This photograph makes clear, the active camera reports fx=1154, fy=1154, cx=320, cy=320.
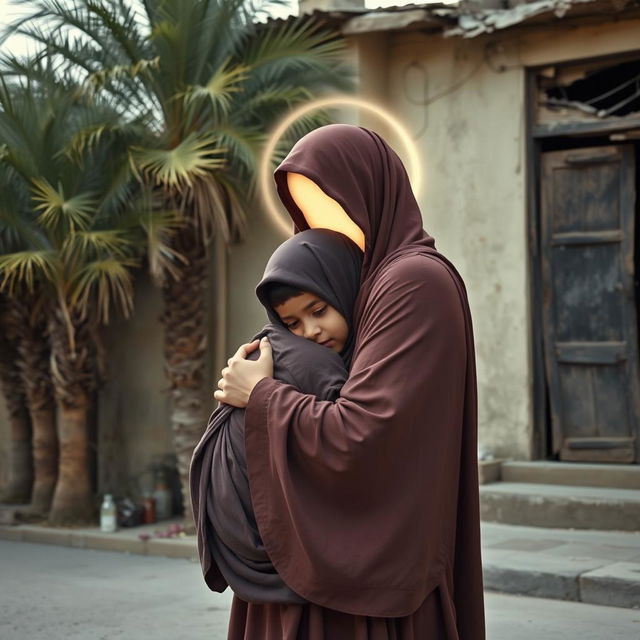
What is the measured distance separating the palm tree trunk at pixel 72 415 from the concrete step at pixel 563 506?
4.03 meters

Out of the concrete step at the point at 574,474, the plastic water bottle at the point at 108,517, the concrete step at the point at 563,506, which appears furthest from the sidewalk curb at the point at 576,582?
the plastic water bottle at the point at 108,517

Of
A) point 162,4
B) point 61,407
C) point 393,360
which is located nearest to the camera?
point 393,360

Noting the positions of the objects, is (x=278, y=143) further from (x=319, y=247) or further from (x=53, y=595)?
(x=319, y=247)

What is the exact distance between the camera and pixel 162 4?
9.54 meters

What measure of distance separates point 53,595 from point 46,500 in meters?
3.72

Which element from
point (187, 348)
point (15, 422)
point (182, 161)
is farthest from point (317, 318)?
point (15, 422)

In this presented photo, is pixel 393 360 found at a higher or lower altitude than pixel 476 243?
lower

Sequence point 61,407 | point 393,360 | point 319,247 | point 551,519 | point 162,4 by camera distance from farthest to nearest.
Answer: point 61,407, point 162,4, point 551,519, point 319,247, point 393,360

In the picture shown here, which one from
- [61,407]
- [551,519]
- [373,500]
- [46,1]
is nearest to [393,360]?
[373,500]

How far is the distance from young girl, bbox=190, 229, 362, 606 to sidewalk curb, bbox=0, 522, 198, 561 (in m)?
6.88

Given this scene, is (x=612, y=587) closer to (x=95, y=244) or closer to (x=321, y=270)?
(x=321, y=270)

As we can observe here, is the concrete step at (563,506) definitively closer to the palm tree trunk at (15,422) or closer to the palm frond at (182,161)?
the palm frond at (182,161)

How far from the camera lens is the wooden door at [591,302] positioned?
30.7 feet

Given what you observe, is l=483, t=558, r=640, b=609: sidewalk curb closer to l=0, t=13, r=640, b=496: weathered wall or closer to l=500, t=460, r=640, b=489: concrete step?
l=500, t=460, r=640, b=489: concrete step
